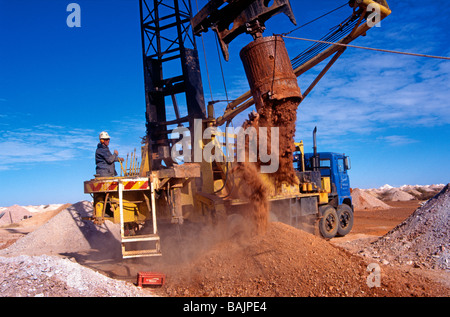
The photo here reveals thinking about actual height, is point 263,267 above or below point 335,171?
below

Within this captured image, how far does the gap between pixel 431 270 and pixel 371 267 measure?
1.47m

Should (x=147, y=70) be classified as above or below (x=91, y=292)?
above

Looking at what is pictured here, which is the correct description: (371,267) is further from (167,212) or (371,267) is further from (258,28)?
(258,28)

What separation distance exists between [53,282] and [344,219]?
10402mm

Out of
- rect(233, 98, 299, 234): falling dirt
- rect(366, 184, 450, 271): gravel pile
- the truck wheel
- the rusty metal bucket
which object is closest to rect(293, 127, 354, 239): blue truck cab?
the truck wheel

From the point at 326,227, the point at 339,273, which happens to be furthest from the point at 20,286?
the point at 326,227

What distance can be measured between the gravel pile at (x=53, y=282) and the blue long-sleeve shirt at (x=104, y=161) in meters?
2.44

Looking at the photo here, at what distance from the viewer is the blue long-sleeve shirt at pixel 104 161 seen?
7.21 metres

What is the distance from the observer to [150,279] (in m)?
5.38

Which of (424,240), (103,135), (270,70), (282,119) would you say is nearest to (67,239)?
(103,135)

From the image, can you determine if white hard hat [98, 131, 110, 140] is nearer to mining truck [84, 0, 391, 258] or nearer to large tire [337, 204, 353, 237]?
mining truck [84, 0, 391, 258]

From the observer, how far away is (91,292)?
171 inches

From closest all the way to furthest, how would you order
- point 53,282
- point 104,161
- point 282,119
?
point 53,282, point 282,119, point 104,161

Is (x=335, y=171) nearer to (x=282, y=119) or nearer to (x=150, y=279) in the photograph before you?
(x=282, y=119)
